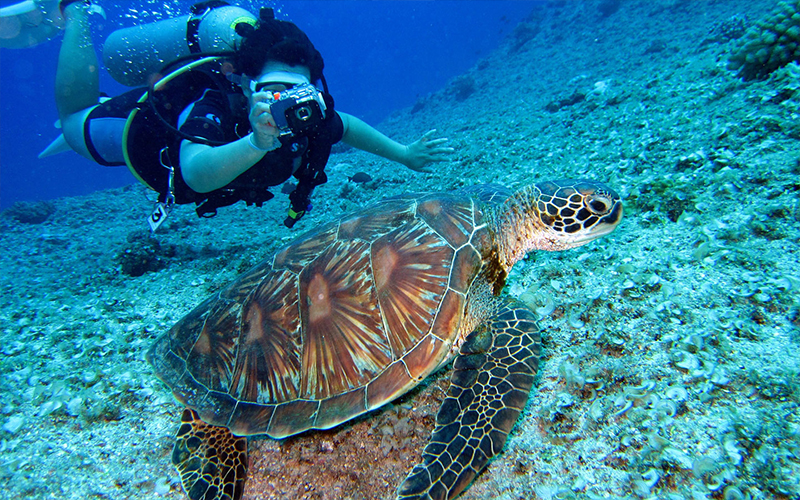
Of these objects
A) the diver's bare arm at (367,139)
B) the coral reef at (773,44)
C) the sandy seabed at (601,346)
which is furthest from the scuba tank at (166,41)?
the coral reef at (773,44)

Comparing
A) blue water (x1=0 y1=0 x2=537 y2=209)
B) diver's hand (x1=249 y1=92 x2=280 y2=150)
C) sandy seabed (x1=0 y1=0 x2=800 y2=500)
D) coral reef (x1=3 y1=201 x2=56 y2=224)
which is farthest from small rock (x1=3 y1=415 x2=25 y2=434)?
blue water (x1=0 y1=0 x2=537 y2=209)

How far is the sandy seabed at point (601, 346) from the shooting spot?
4.52 feet

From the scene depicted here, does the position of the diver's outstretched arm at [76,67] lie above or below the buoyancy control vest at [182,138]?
above

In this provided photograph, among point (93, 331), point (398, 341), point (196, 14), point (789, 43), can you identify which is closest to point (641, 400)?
point (398, 341)

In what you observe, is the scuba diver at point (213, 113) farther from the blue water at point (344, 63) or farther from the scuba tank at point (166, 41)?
the blue water at point (344, 63)

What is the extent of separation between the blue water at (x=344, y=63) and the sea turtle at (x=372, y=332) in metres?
23.4

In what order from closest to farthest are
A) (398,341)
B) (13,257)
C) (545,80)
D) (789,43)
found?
1. (398,341)
2. (789,43)
3. (13,257)
4. (545,80)

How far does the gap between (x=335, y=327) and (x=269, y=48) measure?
9.68 ft

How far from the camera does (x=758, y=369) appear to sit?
4.72ft

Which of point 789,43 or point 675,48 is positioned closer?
point 789,43

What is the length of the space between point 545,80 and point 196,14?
10.5m

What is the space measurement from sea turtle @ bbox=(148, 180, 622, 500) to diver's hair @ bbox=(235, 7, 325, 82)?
2004 mm

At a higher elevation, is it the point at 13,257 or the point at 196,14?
the point at 196,14

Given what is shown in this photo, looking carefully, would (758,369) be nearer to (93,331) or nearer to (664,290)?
(664,290)
